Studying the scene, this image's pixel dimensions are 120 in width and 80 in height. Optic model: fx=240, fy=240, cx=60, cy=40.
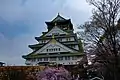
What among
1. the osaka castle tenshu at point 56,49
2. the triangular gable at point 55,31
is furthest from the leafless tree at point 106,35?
the triangular gable at point 55,31

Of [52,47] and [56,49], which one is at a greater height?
[52,47]

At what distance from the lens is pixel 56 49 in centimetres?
4641

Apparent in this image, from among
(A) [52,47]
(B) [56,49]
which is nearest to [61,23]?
(A) [52,47]

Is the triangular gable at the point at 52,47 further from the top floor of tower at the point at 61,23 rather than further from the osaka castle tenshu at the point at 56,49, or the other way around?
the top floor of tower at the point at 61,23

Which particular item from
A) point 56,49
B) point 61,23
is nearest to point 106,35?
point 56,49

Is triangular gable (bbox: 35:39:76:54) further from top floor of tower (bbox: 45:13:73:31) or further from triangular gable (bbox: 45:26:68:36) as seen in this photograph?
top floor of tower (bbox: 45:13:73:31)

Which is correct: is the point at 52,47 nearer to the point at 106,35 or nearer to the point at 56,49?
the point at 56,49

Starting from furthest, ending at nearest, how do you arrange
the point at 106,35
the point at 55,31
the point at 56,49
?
the point at 55,31 < the point at 56,49 < the point at 106,35

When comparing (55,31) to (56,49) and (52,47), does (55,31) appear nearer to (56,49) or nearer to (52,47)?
(52,47)

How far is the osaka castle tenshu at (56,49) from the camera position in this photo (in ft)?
148

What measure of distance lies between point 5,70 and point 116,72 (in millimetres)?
10776

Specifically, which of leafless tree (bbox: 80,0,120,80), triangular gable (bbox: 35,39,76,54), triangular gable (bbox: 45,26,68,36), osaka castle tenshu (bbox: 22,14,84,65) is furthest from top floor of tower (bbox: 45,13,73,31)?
leafless tree (bbox: 80,0,120,80)

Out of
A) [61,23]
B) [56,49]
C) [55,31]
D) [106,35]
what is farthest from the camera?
[61,23]

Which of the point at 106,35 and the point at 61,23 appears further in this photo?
the point at 61,23
